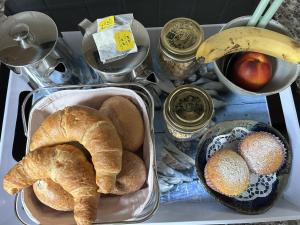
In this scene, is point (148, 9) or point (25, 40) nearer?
point (25, 40)

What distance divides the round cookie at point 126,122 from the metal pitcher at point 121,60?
0.06m

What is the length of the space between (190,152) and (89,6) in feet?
1.63

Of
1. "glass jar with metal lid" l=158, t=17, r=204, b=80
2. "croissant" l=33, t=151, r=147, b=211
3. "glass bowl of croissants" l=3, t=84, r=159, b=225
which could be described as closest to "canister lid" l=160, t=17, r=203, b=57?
"glass jar with metal lid" l=158, t=17, r=204, b=80

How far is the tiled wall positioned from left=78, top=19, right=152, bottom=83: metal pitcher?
0.94 feet

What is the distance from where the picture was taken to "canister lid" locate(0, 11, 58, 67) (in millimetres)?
562

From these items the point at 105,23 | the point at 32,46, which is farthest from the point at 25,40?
the point at 105,23

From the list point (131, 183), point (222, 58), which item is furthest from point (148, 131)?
point (222, 58)

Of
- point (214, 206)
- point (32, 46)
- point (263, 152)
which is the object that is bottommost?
point (214, 206)

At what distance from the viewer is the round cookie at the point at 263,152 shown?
56 centimetres

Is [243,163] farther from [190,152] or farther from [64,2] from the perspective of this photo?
[64,2]

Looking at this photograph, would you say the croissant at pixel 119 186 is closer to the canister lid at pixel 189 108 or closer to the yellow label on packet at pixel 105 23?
the canister lid at pixel 189 108

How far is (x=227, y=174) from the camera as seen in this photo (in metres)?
0.55

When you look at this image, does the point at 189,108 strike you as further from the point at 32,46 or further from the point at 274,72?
the point at 32,46

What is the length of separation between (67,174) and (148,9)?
0.57 m
